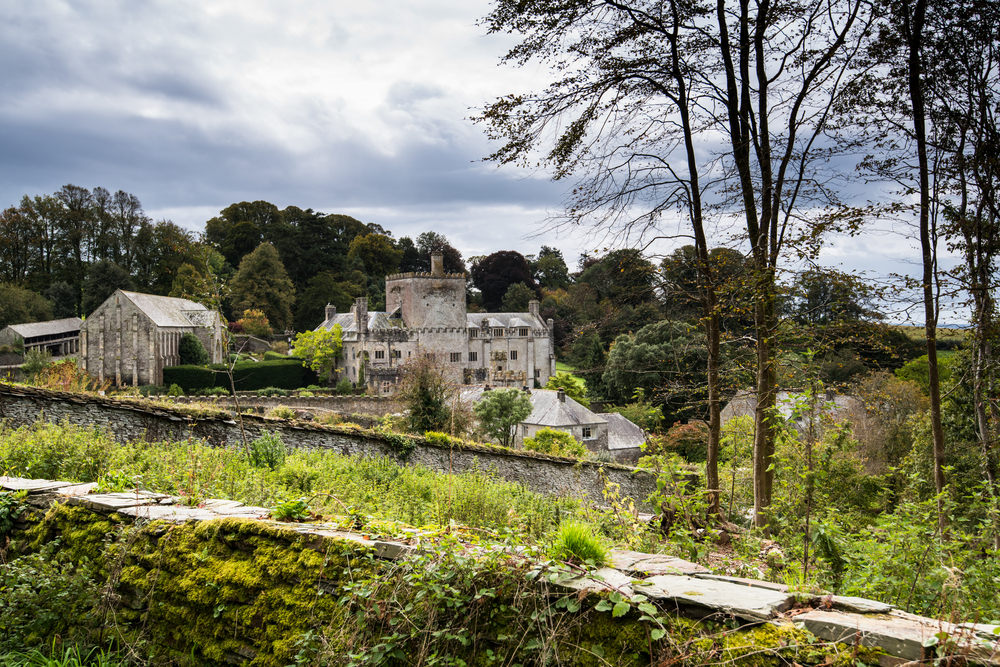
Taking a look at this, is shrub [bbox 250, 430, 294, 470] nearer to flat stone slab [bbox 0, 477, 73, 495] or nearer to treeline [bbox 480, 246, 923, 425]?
flat stone slab [bbox 0, 477, 73, 495]

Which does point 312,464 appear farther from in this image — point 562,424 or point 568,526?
point 562,424

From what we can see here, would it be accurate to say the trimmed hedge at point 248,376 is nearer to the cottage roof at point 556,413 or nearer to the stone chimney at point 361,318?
the stone chimney at point 361,318

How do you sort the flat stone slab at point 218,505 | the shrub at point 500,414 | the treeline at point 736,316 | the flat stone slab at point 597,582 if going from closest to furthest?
the flat stone slab at point 597,582
the flat stone slab at point 218,505
the treeline at point 736,316
the shrub at point 500,414

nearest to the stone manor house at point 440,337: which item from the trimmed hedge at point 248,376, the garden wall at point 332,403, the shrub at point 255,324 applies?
the trimmed hedge at point 248,376

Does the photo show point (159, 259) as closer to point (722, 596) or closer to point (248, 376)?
point (248, 376)

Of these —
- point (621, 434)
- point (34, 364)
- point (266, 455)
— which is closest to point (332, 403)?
point (34, 364)

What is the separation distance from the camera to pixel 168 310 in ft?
149

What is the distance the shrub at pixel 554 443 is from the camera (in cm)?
2676

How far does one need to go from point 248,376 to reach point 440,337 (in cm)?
1799

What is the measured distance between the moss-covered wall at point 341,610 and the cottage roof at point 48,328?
51.3 m

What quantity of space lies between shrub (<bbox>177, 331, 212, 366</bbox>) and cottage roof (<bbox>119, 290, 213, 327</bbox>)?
48.8 inches

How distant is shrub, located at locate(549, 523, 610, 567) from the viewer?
318cm

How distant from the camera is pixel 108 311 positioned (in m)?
43.6

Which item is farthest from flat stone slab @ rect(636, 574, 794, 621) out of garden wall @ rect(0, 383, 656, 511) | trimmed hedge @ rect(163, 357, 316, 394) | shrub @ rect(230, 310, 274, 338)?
shrub @ rect(230, 310, 274, 338)
